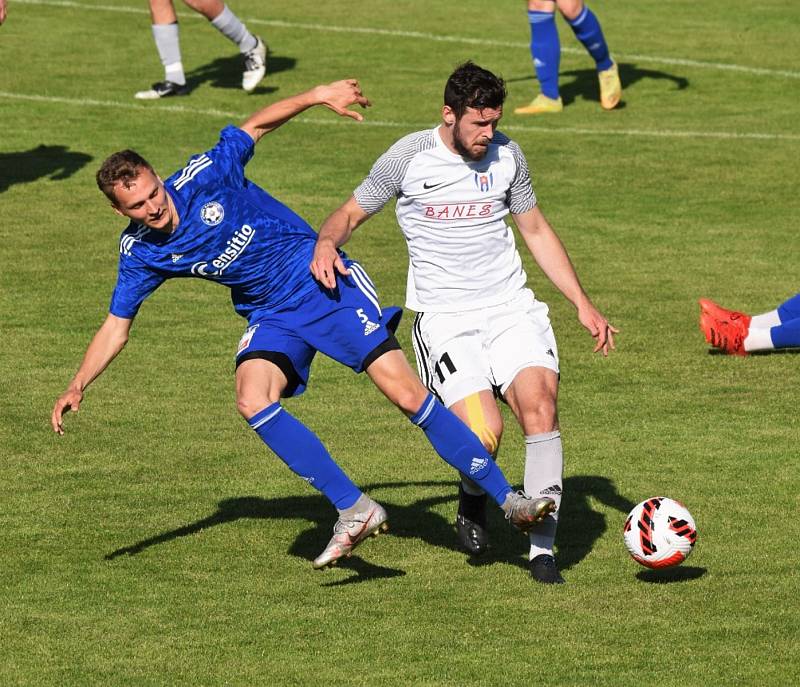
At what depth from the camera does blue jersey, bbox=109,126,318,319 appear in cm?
788

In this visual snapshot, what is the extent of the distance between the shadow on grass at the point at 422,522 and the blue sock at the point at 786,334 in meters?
3.01

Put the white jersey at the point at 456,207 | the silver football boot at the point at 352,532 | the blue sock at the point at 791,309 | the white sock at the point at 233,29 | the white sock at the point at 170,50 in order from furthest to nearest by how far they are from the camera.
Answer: the white sock at the point at 233,29
the white sock at the point at 170,50
the blue sock at the point at 791,309
the white jersey at the point at 456,207
the silver football boot at the point at 352,532

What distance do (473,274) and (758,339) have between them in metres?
4.36

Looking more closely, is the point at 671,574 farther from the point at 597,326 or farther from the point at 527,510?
the point at 597,326

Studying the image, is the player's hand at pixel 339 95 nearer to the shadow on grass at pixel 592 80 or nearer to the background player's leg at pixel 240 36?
the background player's leg at pixel 240 36

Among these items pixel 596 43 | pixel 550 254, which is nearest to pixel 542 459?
pixel 550 254

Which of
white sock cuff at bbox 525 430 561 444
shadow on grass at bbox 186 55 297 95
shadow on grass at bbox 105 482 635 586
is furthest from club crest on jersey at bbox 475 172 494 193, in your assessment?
shadow on grass at bbox 186 55 297 95

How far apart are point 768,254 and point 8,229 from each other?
7253 millimetres

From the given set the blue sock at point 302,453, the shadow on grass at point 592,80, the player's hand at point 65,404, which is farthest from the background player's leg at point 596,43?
the player's hand at point 65,404

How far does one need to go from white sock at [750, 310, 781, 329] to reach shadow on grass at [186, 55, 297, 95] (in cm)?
944

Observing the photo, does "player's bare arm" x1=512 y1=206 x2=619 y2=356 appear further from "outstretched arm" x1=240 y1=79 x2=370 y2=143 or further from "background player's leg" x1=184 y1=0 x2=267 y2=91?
"background player's leg" x1=184 y1=0 x2=267 y2=91

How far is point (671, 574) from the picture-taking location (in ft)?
26.1

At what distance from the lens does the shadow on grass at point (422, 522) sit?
8297 millimetres

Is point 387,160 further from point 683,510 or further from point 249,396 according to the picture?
point 683,510
